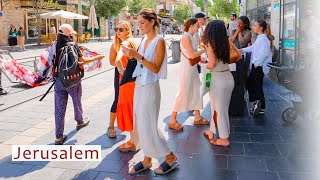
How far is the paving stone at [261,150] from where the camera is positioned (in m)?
4.49

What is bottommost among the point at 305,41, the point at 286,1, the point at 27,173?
the point at 27,173

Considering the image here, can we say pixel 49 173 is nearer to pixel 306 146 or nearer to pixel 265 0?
pixel 306 146

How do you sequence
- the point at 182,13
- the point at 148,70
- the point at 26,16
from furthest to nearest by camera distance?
the point at 182,13
the point at 26,16
the point at 148,70

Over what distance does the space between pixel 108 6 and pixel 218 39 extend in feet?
121

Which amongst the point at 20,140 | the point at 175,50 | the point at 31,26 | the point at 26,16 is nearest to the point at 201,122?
the point at 20,140

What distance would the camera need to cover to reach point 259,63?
6.46 meters

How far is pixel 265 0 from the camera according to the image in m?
12.6

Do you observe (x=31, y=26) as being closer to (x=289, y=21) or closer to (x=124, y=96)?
(x=289, y=21)

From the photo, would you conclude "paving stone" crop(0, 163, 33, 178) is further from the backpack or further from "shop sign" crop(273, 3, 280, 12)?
"shop sign" crop(273, 3, 280, 12)

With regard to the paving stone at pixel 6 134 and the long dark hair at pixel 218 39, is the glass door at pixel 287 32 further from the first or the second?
the paving stone at pixel 6 134

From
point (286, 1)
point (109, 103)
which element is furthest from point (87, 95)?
point (286, 1)

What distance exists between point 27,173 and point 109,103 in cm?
376

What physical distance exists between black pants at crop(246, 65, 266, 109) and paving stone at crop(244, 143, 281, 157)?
1914mm

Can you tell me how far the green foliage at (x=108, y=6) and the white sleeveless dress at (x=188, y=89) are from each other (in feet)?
116
